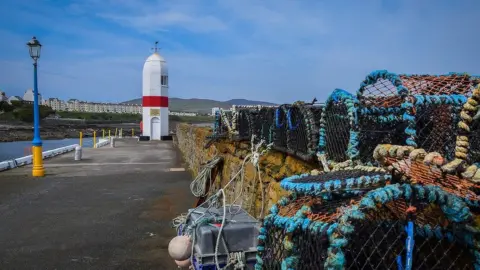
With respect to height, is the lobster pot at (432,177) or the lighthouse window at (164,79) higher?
the lighthouse window at (164,79)

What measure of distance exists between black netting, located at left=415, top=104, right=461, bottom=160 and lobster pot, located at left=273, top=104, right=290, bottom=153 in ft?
5.11

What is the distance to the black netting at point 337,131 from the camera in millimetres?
3045

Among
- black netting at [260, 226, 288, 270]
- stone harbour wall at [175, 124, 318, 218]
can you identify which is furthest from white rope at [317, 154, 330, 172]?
black netting at [260, 226, 288, 270]

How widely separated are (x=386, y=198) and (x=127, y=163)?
15.4 metres

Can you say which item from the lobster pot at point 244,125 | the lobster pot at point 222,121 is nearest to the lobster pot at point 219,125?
the lobster pot at point 222,121

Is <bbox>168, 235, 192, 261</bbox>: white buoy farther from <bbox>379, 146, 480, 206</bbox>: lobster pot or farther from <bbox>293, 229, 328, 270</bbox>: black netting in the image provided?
<bbox>379, 146, 480, 206</bbox>: lobster pot

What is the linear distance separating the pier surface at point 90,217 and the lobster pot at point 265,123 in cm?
199

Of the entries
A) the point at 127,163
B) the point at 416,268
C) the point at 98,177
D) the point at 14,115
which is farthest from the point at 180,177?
the point at 14,115

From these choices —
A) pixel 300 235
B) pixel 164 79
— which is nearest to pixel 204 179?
pixel 300 235

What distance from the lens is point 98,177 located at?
1260 centimetres

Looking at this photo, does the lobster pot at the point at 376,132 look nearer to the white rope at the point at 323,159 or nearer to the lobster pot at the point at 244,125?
the white rope at the point at 323,159

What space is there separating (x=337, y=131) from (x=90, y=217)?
232 inches

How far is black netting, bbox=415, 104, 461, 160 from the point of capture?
2.62 m

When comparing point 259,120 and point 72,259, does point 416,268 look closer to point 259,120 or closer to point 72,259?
point 259,120
